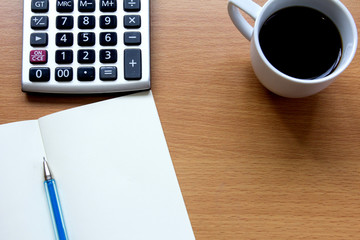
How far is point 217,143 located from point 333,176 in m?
0.11

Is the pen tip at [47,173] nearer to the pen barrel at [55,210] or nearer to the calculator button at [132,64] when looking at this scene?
the pen barrel at [55,210]

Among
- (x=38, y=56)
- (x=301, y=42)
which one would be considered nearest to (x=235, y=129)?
(x=301, y=42)

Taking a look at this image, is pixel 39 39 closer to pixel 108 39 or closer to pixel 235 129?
pixel 108 39

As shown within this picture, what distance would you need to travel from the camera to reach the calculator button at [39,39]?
39 cm


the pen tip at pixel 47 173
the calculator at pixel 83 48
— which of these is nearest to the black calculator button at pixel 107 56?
the calculator at pixel 83 48

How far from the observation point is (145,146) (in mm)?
391

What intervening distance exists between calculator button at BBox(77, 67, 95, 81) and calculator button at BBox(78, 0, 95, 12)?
0.06 meters

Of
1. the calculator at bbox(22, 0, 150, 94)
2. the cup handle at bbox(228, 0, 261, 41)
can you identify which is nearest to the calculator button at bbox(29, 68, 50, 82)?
the calculator at bbox(22, 0, 150, 94)

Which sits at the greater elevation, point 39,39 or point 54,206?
point 39,39

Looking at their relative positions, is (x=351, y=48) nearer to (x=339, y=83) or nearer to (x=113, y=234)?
(x=339, y=83)

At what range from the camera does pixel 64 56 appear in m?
0.38

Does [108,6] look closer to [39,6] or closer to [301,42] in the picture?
[39,6]

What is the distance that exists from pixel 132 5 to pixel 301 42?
16cm

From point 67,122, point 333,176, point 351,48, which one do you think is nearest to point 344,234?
point 333,176
